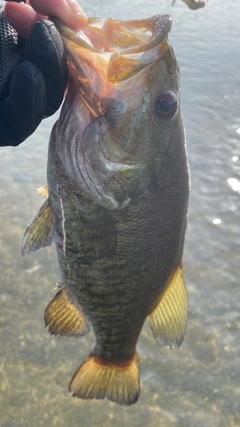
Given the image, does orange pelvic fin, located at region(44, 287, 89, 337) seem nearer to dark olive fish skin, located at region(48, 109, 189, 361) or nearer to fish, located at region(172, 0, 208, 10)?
dark olive fish skin, located at region(48, 109, 189, 361)

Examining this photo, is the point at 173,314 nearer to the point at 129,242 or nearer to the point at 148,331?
the point at 129,242

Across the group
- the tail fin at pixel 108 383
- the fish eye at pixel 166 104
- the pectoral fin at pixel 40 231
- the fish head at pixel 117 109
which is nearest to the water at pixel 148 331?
the tail fin at pixel 108 383

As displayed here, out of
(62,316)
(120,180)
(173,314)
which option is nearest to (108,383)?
(62,316)

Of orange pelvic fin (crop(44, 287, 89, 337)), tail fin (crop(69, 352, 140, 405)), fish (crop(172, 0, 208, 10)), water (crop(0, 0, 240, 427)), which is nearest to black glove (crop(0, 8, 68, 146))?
orange pelvic fin (crop(44, 287, 89, 337))

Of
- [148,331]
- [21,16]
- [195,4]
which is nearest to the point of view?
[21,16]

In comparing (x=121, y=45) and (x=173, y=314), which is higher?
(x=121, y=45)

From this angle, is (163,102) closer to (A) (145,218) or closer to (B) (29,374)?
(A) (145,218)

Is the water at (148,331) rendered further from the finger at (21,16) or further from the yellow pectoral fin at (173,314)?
the finger at (21,16)
